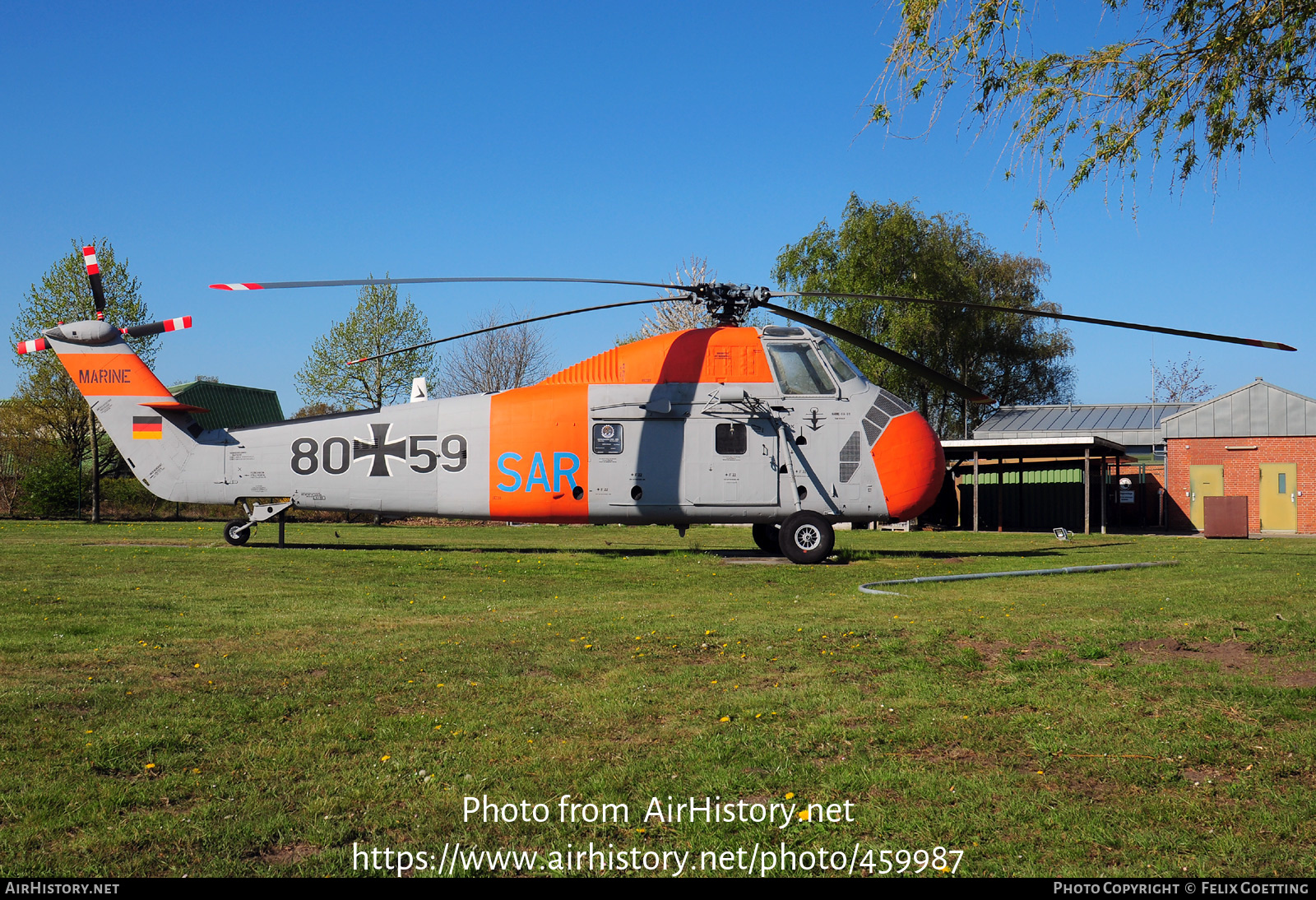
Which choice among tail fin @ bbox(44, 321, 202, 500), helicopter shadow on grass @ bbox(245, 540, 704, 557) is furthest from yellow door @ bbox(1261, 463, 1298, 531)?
tail fin @ bbox(44, 321, 202, 500)

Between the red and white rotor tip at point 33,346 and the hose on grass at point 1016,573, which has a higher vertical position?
the red and white rotor tip at point 33,346

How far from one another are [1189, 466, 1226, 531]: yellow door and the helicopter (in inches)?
968

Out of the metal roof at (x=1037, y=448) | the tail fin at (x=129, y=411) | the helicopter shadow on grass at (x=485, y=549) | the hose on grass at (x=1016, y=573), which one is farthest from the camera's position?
the metal roof at (x=1037, y=448)

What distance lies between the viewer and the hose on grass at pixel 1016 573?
487 inches

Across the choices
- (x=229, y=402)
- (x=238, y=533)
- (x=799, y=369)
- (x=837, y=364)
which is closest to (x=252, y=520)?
(x=238, y=533)

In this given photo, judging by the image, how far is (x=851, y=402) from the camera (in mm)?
16391

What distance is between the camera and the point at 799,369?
16.5m

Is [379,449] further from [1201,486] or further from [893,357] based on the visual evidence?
[1201,486]

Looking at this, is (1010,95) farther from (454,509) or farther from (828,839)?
(454,509)

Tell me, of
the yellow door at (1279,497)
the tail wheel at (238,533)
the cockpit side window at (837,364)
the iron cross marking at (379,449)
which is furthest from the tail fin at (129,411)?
the yellow door at (1279,497)

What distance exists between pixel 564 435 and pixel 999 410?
36.3m

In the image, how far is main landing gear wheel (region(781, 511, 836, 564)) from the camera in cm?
1622

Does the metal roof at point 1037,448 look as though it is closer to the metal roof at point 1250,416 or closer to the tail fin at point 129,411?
the metal roof at point 1250,416

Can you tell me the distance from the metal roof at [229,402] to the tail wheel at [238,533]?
32.7 m
